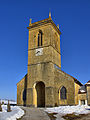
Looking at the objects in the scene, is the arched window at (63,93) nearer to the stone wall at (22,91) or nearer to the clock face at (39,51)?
the stone wall at (22,91)

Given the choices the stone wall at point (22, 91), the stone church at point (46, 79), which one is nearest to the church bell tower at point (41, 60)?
the stone church at point (46, 79)

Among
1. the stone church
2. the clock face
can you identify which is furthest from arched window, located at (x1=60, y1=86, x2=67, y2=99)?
the clock face

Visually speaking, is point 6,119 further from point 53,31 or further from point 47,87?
point 53,31

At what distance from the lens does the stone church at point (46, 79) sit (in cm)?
2969

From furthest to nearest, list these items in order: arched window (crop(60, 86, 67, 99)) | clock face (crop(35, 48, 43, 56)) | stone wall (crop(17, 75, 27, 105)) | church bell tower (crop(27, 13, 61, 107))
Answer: stone wall (crop(17, 75, 27, 105)), clock face (crop(35, 48, 43, 56)), church bell tower (crop(27, 13, 61, 107)), arched window (crop(60, 86, 67, 99))

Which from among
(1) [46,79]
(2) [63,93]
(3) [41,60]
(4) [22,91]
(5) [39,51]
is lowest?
(2) [63,93]

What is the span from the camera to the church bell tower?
31.0m

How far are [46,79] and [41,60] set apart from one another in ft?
13.6

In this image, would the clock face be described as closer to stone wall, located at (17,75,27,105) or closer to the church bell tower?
the church bell tower

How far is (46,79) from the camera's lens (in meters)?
31.0

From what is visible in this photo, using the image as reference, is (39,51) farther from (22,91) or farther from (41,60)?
(22,91)

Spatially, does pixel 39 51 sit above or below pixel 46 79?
above

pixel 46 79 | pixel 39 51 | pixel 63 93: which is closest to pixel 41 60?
pixel 39 51

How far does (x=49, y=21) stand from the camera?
111 feet
